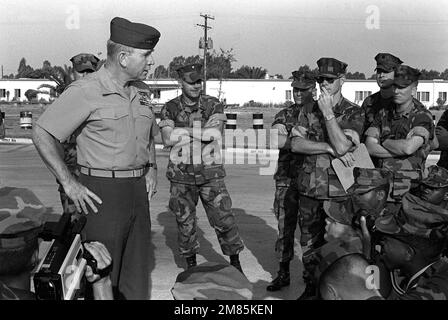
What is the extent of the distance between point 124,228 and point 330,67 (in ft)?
6.52

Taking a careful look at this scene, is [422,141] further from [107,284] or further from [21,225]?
[21,225]

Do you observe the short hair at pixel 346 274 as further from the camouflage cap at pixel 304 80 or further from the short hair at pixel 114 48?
the camouflage cap at pixel 304 80

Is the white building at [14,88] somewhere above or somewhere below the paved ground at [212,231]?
below

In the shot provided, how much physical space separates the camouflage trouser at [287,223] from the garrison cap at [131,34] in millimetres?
2128

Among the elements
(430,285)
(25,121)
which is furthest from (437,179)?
(25,121)

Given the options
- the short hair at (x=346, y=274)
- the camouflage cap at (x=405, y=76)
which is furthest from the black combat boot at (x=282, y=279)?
the short hair at (x=346, y=274)

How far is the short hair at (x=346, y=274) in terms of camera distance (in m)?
2.32

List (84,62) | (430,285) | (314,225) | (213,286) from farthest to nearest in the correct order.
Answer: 1. (84,62)
2. (314,225)
3. (430,285)
4. (213,286)

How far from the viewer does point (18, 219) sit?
237 cm

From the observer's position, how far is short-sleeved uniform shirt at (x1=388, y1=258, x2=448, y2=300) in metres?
2.41

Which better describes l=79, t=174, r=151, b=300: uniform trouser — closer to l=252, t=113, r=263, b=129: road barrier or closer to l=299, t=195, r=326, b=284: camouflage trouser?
l=299, t=195, r=326, b=284: camouflage trouser

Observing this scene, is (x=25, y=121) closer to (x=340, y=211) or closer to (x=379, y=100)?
(x=379, y=100)
